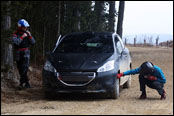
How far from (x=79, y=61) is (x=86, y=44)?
1209 millimetres

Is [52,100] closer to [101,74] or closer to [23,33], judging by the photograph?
[101,74]

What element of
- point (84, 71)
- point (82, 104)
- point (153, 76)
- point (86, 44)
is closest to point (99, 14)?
point (86, 44)

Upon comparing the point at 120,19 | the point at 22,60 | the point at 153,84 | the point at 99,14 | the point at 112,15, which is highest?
the point at 99,14

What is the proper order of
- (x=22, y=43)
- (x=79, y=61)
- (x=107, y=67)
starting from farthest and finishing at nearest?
(x=22, y=43), (x=79, y=61), (x=107, y=67)

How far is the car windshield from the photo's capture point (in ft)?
34.3

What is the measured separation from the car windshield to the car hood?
435 mm

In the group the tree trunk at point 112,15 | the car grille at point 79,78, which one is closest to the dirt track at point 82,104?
the car grille at point 79,78

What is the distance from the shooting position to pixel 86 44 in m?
10.7

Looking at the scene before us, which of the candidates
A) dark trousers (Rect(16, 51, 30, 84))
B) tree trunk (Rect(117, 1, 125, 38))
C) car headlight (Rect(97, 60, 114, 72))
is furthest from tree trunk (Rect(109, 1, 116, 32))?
car headlight (Rect(97, 60, 114, 72))

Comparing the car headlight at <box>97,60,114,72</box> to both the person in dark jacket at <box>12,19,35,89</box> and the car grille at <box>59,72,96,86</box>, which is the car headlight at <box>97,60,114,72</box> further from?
the person in dark jacket at <box>12,19,35,89</box>

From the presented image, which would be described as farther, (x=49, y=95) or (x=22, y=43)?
(x=22, y=43)

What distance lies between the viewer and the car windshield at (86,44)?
10.5 meters

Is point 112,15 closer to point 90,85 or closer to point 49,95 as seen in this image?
point 49,95

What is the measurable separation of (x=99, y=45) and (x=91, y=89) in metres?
1.68
